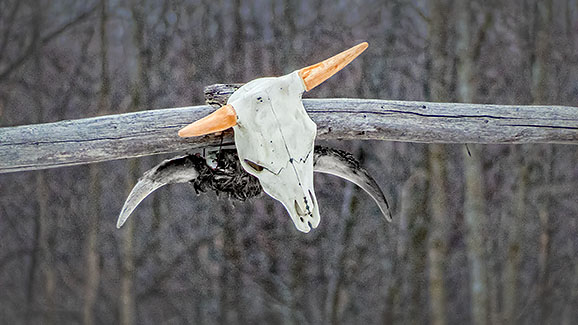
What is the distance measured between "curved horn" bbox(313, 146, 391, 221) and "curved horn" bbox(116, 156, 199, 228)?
287 mm

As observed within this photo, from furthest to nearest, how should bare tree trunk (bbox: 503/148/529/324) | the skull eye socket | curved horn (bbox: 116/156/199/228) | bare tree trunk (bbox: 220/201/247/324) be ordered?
bare tree trunk (bbox: 503/148/529/324) < bare tree trunk (bbox: 220/201/247/324) < curved horn (bbox: 116/156/199/228) < the skull eye socket

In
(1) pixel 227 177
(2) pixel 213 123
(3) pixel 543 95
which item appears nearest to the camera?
(2) pixel 213 123

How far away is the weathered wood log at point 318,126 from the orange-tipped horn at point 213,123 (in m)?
0.13

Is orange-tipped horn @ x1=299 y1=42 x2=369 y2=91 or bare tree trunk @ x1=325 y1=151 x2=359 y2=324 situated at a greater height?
orange-tipped horn @ x1=299 y1=42 x2=369 y2=91

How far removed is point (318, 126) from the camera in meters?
1.05

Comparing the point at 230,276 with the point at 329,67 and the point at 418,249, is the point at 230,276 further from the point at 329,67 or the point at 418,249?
the point at 329,67

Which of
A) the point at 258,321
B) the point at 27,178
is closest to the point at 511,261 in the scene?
the point at 258,321

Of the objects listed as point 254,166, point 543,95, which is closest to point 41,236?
point 254,166

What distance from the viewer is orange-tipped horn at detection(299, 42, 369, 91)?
0.92 m

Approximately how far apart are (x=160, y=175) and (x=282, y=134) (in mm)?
330

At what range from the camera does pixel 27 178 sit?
6.96 feet

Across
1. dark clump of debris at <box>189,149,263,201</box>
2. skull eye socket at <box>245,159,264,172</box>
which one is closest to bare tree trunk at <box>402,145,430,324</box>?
dark clump of debris at <box>189,149,263,201</box>

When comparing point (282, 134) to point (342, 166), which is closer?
point (282, 134)

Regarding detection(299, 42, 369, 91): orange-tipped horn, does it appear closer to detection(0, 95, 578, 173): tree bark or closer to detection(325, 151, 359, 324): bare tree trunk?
detection(0, 95, 578, 173): tree bark
